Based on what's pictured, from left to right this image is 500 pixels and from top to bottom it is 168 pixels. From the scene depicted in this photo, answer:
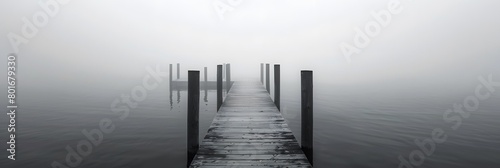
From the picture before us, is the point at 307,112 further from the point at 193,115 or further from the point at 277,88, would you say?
the point at 277,88

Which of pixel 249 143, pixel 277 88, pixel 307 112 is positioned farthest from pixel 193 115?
pixel 277 88

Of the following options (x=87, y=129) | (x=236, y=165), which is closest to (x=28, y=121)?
(x=87, y=129)

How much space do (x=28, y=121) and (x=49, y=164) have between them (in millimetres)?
7246

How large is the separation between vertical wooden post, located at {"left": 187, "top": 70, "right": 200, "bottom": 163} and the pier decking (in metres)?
0.17

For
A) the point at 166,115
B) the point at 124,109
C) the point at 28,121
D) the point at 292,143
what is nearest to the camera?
the point at 292,143

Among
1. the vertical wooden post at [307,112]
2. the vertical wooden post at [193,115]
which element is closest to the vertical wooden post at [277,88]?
the vertical wooden post at [307,112]

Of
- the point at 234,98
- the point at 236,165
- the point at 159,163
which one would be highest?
the point at 234,98

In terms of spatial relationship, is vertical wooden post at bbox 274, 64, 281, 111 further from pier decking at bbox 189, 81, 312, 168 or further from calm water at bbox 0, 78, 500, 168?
pier decking at bbox 189, 81, 312, 168

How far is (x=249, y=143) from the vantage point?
215 inches

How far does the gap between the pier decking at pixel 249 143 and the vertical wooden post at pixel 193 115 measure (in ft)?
0.56

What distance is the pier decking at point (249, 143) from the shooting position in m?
4.56

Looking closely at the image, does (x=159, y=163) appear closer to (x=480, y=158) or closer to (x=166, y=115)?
(x=166, y=115)

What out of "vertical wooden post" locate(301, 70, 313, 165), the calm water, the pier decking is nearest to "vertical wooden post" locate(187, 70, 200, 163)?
the pier decking

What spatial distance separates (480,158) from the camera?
790 centimetres
